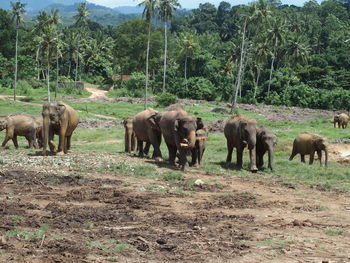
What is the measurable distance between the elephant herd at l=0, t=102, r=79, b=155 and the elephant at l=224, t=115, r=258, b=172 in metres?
6.53

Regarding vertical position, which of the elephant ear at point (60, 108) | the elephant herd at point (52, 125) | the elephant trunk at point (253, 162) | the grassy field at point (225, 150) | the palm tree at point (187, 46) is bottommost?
the grassy field at point (225, 150)

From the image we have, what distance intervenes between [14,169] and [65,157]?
107 inches

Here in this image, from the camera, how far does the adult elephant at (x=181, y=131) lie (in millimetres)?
19750

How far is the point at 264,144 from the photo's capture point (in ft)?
73.0

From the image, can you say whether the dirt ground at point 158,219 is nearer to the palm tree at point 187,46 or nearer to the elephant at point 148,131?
the elephant at point 148,131

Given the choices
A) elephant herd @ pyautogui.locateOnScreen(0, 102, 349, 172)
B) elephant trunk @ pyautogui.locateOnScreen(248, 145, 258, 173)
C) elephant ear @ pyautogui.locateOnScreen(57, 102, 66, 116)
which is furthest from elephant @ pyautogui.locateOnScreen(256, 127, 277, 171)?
elephant ear @ pyautogui.locateOnScreen(57, 102, 66, 116)

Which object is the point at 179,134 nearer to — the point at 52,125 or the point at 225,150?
the point at 52,125

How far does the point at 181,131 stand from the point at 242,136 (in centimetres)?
318

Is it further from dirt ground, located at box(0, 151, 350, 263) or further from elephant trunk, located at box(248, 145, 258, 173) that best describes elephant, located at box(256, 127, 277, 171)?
dirt ground, located at box(0, 151, 350, 263)

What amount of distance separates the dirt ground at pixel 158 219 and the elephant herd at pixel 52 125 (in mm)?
2598

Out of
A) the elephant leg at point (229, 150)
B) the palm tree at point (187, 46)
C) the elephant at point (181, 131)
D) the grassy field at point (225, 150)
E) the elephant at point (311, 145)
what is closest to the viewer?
the elephant at point (181, 131)

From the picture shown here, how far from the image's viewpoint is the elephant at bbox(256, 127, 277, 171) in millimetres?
22017

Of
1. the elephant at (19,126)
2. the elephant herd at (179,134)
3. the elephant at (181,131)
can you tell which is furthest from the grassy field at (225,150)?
the elephant at (19,126)

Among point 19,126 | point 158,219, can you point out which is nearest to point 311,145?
point 19,126
